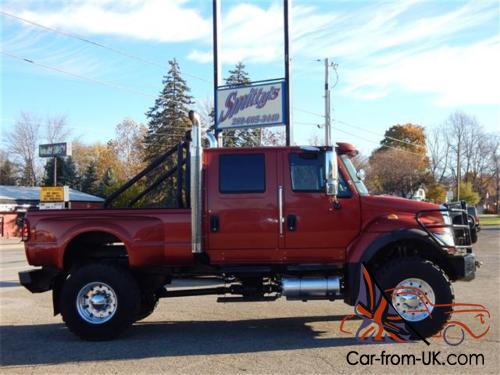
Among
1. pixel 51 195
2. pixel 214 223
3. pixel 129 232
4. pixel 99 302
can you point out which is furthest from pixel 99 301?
pixel 51 195

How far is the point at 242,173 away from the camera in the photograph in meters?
6.79

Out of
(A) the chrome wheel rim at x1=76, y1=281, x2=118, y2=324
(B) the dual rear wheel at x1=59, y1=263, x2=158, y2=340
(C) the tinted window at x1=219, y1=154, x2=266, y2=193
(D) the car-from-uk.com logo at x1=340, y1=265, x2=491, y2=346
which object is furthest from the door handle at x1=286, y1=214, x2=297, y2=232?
(A) the chrome wheel rim at x1=76, y1=281, x2=118, y2=324

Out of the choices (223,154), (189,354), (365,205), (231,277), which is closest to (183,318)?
(231,277)

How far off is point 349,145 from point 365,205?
0.90 m

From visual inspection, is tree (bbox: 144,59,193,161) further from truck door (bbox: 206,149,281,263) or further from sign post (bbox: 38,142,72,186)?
truck door (bbox: 206,149,281,263)

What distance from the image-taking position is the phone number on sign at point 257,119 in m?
15.1

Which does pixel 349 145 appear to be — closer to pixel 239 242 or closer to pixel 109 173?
pixel 239 242

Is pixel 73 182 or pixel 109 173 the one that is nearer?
pixel 109 173

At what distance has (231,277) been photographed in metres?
6.87

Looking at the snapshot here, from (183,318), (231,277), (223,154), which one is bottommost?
(183,318)

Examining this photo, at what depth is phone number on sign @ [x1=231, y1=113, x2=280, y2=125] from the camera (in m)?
15.1

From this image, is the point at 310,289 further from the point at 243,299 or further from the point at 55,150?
the point at 55,150

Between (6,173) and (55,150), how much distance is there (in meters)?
30.5

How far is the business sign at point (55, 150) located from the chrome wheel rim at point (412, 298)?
39.8 m
